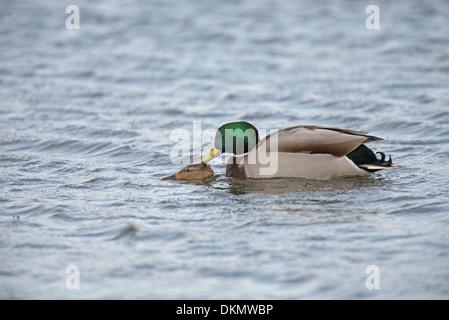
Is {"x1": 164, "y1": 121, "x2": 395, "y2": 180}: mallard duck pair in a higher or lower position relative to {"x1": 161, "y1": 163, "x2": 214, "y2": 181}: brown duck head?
higher

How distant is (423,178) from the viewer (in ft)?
23.7

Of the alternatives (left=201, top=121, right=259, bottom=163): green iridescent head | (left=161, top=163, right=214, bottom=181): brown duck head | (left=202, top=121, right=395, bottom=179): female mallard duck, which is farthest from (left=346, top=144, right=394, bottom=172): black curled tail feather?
(left=161, top=163, right=214, bottom=181): brown duck head

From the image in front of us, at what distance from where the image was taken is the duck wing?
7328mm

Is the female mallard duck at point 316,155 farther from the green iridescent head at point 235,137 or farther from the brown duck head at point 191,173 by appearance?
the brown duck head at point 191,173

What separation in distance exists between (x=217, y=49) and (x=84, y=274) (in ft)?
31.5

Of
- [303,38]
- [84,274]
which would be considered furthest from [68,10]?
[84,274]

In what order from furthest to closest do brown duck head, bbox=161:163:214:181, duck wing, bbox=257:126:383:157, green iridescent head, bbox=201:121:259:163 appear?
green iridescent head, bbox=201:121:259:163 → brown duck head, bbox=161:163:214:181 → duck wing, bbox=257:126:383:157

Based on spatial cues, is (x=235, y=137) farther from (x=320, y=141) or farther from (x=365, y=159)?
(x=365, y=159)

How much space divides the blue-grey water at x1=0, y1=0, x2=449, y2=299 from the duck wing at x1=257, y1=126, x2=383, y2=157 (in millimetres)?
363

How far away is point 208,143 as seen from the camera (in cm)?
945

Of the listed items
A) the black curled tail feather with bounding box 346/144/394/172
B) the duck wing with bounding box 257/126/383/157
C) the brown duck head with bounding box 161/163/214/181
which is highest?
the duck wing with bounding box 257/126/383/157

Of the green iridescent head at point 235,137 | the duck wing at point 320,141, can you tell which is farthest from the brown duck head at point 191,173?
the duck wing at point 320,141

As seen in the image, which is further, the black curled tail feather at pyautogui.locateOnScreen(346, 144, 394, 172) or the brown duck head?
the brown duck head

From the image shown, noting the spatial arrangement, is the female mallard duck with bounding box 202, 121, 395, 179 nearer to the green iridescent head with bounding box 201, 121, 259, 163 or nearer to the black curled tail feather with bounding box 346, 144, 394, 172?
the black curled tail feather with bounding box 346, 144, 394, 172
